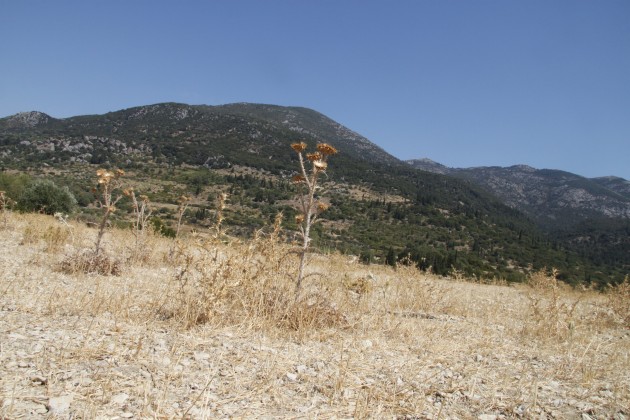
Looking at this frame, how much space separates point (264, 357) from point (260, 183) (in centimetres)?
8750

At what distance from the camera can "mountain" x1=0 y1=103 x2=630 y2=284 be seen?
57844 millimetres

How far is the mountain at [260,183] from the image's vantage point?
57.8m

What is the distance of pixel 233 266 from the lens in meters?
4.67

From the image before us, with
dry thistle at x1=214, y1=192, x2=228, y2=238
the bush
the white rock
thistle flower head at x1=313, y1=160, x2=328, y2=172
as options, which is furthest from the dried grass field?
the bush

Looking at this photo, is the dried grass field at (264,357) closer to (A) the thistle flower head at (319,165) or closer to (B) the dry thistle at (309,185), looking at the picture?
(B) the dry thistle at (309,185)

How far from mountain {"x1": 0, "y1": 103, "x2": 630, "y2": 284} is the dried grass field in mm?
21482

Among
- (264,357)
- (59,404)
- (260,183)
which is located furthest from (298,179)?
(260,183)

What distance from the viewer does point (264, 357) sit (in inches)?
139

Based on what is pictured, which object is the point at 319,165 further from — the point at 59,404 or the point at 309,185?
the point at 59,404

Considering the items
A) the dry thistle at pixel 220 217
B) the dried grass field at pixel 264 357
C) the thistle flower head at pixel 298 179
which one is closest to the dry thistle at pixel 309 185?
the thistle flower head at pixel 298 179

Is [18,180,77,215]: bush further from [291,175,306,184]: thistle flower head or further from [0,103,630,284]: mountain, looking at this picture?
[291,175,306,184]: thistle flower head

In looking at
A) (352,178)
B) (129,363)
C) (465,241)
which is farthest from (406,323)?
(352,178)

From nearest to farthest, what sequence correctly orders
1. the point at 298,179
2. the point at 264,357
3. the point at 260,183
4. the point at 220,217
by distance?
the point at 264,357, the point at 220,217, the point at 298,179, the point at 260,183

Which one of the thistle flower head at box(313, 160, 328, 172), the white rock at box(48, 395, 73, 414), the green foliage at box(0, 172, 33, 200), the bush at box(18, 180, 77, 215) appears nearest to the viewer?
the white rock at box(48, 395, 73, 414)
